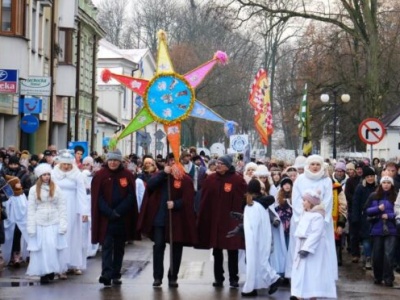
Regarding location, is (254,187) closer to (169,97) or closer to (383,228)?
(169,97)

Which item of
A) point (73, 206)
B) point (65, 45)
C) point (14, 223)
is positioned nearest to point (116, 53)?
point (65, 45)

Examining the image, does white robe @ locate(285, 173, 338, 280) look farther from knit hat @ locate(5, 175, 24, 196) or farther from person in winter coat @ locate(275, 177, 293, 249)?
knit hat @ locate(5, 175, 24, 196)

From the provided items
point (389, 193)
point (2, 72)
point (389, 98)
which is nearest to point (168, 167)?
point (389, 193)

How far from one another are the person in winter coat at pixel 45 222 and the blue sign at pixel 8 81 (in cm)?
1339

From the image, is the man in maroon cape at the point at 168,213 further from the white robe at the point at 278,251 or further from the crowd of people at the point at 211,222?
the white robe at the point at 278,251

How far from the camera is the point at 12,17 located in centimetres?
3444

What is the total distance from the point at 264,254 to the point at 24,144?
2740 centimetres

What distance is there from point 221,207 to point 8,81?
1459cm

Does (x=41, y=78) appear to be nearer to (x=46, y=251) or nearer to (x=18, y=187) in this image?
(x=18, y=187)

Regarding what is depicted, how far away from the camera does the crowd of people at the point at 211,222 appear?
49.2 feet

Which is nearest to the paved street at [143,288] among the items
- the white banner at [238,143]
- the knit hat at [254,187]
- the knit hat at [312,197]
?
the knit hat at [254,187]

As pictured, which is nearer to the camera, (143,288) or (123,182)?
(143,288)

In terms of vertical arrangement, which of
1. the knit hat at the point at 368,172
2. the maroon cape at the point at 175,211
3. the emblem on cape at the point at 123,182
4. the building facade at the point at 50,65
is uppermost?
the building facade at the point at 50,65

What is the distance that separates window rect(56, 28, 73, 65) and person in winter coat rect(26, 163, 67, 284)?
99.5 ft
